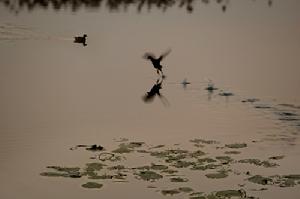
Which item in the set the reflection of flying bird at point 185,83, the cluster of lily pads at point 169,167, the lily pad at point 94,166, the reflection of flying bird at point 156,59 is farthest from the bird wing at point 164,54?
the lily pad at point 94,166

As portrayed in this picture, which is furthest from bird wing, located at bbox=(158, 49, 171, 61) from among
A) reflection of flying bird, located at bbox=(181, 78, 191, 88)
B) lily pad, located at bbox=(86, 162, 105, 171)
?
lily pad, located at bbox=(86, 162, 105, 171)

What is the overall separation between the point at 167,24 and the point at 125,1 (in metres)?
0.16

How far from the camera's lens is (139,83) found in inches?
72.0

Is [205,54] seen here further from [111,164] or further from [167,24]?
[111,164]

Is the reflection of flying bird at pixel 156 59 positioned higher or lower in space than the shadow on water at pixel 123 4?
lower

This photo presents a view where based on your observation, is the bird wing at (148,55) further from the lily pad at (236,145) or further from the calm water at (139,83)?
the lily pad at (236,145)

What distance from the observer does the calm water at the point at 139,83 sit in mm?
1802

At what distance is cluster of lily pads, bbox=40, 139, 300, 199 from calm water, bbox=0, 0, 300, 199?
0.8 inches

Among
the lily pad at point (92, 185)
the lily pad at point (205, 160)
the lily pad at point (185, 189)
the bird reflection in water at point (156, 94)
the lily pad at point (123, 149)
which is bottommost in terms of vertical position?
the lily pad at point (185, 189)

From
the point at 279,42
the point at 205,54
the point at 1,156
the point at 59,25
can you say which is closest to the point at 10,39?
the point at 59,25

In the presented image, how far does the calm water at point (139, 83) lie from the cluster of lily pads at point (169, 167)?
0.06 ft

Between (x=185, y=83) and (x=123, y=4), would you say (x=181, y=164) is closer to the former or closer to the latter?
(x=185, y=83)

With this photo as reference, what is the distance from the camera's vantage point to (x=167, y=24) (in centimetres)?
184

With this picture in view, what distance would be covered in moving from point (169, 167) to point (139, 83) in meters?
0.29
